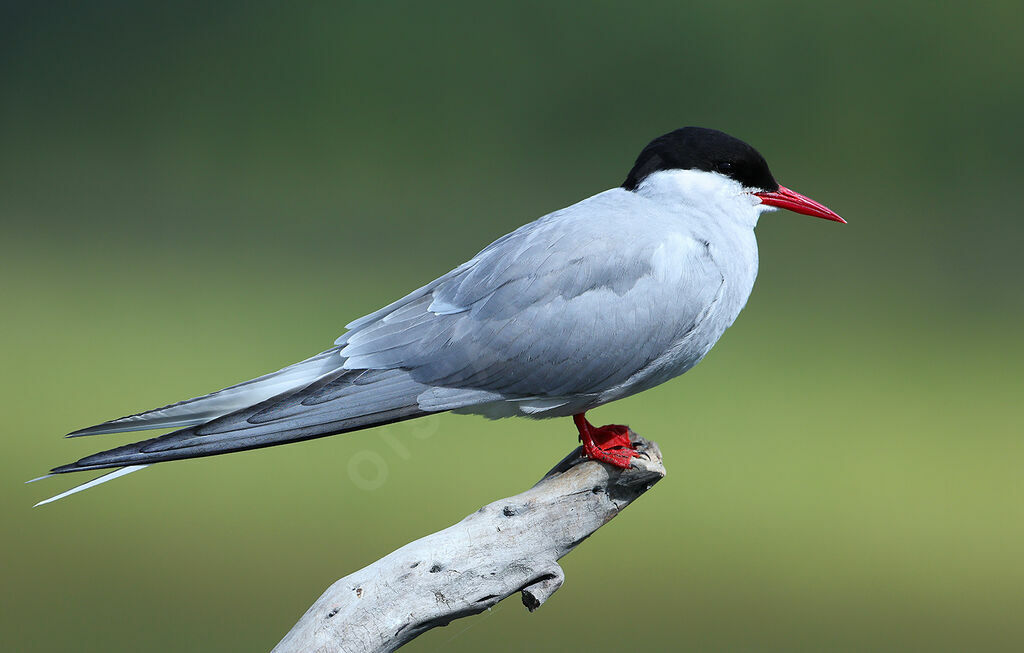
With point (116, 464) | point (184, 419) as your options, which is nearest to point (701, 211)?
point (184, 419)

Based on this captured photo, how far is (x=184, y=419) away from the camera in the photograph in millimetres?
1408

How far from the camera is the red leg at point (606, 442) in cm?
164

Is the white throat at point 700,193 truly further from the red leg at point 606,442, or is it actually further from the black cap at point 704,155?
the red leg at point 606,442

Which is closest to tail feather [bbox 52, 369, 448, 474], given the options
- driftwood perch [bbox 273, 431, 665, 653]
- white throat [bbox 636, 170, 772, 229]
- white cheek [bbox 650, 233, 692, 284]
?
driftwood perch [bbox 273, 431, 665, 653]

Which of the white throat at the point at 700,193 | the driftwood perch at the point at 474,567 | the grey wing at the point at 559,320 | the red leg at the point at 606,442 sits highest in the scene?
the white throat at the point at 700,193

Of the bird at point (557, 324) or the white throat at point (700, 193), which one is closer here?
the bird at point (557, 324)

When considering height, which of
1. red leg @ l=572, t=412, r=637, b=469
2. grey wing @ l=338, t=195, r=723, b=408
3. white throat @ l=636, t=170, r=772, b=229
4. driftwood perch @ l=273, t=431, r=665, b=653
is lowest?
driftwood perch @ l=273, t=431, r=665, b=653

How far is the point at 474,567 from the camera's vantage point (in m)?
1.52

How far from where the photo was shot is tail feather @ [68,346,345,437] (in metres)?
1.39

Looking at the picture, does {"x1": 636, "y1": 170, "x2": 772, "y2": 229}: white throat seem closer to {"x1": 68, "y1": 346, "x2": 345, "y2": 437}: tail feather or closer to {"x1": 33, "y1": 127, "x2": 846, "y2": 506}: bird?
{"x1": 33, "y1": 127, "x2": 846, "y2": 506}: bird

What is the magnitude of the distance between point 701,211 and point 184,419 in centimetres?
94

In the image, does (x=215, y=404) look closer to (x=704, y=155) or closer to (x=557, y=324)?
(x=557, y=324)

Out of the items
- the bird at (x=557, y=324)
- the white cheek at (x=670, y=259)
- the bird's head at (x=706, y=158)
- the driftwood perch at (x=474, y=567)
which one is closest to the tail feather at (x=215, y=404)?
the bird at (x=557, y=324)

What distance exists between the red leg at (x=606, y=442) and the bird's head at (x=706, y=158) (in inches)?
17.8
